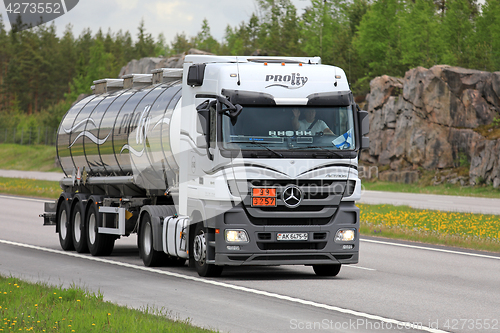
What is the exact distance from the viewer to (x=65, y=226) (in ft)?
59.1

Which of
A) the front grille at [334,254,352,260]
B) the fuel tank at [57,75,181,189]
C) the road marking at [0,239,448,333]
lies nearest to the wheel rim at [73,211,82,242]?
the road marking at [0,239,448,333]

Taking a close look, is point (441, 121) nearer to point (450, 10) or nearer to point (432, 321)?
point (450, 10)

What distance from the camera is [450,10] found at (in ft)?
218

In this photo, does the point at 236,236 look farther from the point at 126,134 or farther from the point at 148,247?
the point at 126,134

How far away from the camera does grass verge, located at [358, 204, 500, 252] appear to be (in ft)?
61.1

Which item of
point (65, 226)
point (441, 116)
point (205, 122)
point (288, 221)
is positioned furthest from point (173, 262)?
point (441, 116)

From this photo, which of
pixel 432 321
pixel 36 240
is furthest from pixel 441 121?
pixel 432 321

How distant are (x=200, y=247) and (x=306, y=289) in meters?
2.05

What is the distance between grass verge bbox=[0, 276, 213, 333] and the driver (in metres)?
4.22

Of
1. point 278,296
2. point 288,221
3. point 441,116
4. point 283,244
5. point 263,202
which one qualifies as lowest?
point 278,296

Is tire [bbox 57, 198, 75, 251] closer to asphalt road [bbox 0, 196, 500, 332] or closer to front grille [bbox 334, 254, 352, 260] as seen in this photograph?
asphalt road [bbox 0, 196, 500, 332]

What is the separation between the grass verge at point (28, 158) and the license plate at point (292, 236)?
62.9 meters

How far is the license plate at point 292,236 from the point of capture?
1187 centimetres

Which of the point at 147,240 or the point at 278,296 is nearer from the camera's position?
the point at 278,296
